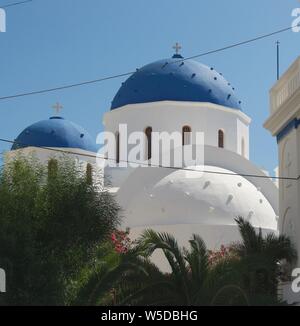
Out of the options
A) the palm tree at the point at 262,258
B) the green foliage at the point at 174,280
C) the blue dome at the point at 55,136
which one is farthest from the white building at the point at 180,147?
the green foliage at the point at 174,280

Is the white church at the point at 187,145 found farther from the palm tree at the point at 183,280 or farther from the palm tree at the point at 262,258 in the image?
the palm tree at the point at 183,280

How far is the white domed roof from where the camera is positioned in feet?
83.8

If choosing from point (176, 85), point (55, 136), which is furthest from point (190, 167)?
point (55, 136)

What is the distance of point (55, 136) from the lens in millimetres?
32250

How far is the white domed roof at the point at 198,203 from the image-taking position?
83.8 feet

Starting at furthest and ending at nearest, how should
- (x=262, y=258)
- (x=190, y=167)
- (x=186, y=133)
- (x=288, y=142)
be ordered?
(x=186, y=133), (x=190, y=167), (x=288, y=142), (x=262, y=258)

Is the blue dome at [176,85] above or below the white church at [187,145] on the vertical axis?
above

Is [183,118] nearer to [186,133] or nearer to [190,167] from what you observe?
[186,133]

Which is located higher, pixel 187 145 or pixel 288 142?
pixel 187 145

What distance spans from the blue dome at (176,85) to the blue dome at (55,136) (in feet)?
7.29

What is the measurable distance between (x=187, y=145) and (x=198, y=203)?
2.68 metres
